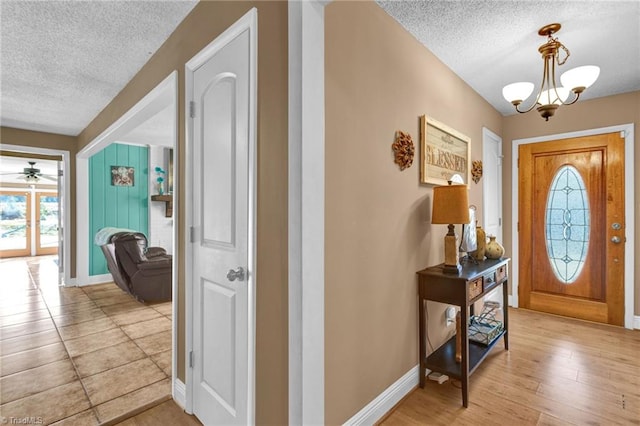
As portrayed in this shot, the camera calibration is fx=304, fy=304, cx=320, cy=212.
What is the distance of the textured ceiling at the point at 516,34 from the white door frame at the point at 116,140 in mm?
1644

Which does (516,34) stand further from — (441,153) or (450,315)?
(450,315)

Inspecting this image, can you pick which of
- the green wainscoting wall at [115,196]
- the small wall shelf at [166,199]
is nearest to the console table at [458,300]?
the small wall shelf at [166,199]

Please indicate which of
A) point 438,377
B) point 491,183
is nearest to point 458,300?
point 438,377

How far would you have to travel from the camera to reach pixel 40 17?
200cm

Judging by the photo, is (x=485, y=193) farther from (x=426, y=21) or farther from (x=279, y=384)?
(x=279, y=384)

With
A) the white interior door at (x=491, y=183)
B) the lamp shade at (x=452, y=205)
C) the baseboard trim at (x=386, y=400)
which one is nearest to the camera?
the baseboard trim at (x=386, y=400)

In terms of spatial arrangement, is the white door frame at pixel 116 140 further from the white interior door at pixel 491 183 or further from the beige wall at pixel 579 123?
the beige wall at pixel 579 123

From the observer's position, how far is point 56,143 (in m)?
4.92

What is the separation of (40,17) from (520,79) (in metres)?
3.86

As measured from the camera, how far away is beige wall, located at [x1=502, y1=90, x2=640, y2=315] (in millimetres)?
3154

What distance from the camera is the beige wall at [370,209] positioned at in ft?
4.99

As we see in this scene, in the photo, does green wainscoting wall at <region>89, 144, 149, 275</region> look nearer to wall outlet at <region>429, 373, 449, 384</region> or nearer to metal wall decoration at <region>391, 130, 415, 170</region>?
metal wall decoration at <region>391, 130, 415, 170</region>

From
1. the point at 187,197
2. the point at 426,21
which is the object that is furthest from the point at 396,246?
the point at 426,21

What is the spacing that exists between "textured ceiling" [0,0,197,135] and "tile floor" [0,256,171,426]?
2503 mm
